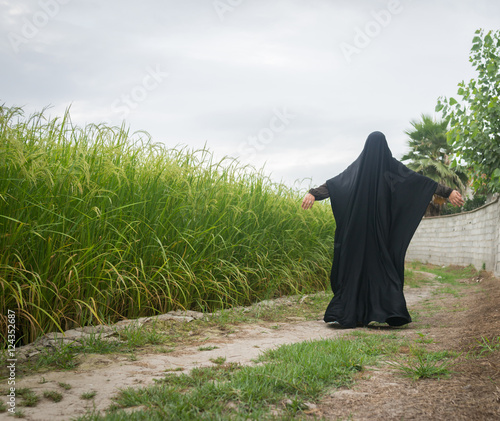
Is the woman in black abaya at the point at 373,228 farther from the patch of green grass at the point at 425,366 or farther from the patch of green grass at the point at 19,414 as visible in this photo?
the patch of green grass at the point at 19,414

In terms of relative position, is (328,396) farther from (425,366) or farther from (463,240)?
(463,240)

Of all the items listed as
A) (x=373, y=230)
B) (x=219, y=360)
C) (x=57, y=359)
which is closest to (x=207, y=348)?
(x=219, y=360)

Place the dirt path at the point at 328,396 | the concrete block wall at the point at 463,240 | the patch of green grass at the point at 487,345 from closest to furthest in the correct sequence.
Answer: the dirt path at the point at 328,396
the patch of green grass at the point at 487,345
the concrete block wall at the point at 463,240

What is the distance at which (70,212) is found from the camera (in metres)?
Answer: 3.49

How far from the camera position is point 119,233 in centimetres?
372

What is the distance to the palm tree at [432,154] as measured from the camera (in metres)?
23.0

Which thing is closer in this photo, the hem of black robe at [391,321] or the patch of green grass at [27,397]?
the patch of green grass at [27,397]

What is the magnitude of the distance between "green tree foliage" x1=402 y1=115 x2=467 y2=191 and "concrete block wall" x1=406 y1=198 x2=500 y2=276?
193 inches

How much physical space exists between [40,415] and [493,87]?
822cm

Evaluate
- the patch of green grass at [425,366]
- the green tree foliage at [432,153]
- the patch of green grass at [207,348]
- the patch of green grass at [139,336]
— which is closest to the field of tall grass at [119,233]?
the patch of green grass at [139,336]

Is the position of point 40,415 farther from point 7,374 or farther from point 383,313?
point 383,313

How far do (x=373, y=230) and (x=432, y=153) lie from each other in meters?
20.7

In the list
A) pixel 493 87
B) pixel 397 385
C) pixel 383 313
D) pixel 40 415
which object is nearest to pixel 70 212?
pixel 40 415

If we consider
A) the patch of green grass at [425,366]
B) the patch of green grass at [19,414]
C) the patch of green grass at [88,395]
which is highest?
the patch of green grass at [19,414]
